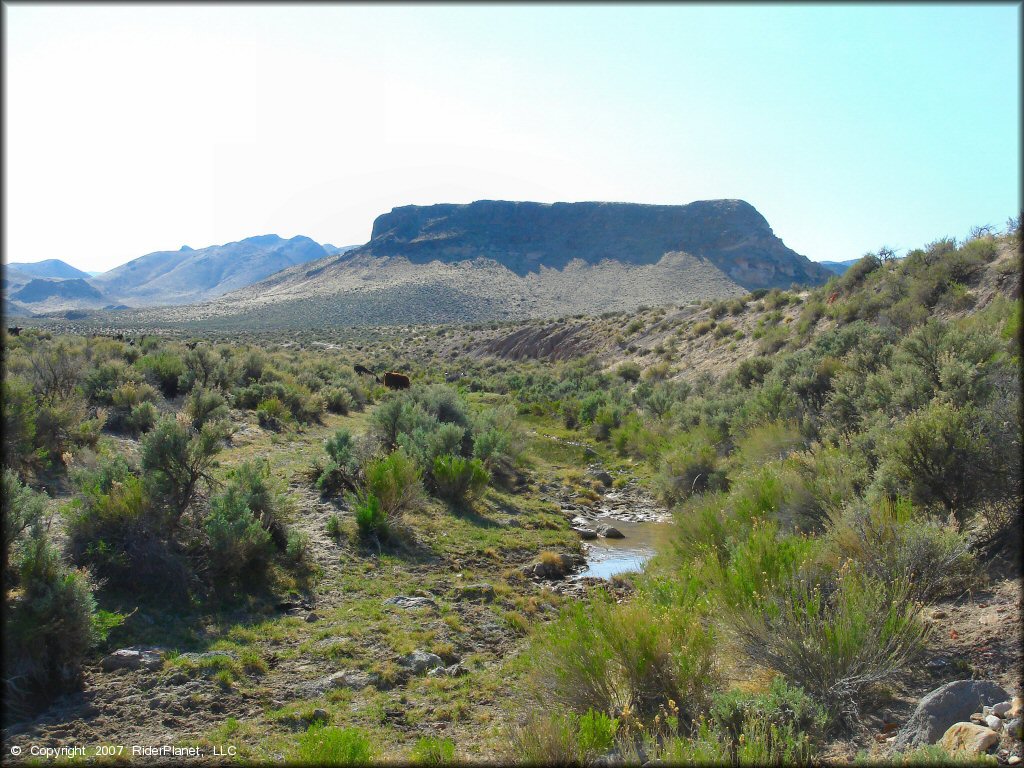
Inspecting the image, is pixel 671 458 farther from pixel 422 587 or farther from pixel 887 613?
pixel 887 613

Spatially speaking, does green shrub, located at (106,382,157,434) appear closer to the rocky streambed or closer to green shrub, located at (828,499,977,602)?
the rocky streambed

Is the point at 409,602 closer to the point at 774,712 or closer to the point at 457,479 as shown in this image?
the point at 457,479

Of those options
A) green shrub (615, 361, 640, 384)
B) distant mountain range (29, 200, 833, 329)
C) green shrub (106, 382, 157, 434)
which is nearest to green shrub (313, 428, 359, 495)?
green shrub (106, 382, 157, 434)

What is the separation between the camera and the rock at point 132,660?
17.7 ft

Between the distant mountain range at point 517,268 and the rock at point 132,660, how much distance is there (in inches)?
2837

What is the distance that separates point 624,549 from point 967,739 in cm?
783

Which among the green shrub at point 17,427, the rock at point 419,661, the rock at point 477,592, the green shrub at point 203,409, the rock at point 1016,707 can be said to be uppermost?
the green shrub at point 17,427

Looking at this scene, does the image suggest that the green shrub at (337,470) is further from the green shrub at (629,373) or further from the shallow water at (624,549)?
the green shrub at (629,373)

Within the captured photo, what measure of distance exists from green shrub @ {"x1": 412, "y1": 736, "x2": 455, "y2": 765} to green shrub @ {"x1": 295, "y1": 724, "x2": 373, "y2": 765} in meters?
0.36

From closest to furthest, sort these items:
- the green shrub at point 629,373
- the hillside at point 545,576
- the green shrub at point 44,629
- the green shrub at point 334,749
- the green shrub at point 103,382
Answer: the green shrub at point 334,749 → the hillside at point 545,576 → the green shrub at point 44,629 → the green shrub at point 103,382 → the green shrub at point 629,373

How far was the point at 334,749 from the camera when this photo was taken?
4.13 meters

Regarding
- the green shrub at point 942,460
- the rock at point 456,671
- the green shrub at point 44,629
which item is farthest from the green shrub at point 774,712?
the green shrub at point 44,629

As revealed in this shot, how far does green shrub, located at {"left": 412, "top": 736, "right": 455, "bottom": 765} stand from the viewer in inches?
172

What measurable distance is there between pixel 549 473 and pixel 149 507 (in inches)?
444
